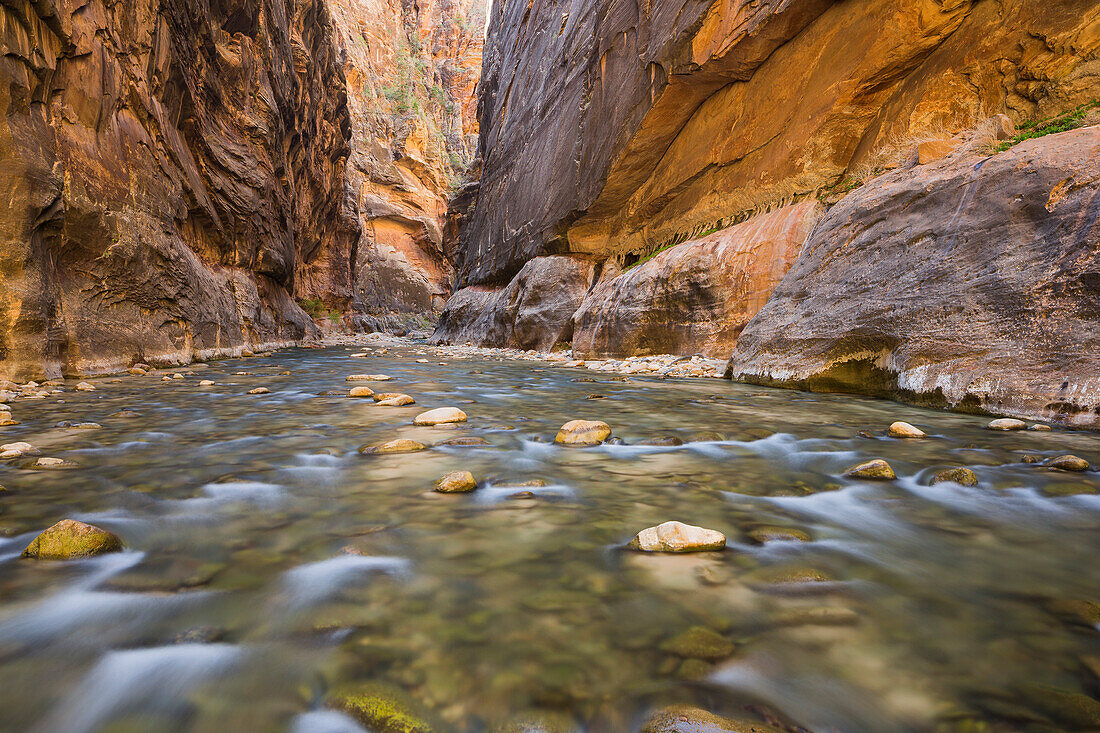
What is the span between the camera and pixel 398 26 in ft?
163

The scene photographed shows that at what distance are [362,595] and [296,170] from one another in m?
19.9

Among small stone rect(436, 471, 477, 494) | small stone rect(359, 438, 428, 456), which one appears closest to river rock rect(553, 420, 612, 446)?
small stone rect(359, 438, 428, 456)

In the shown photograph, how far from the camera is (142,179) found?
717cm

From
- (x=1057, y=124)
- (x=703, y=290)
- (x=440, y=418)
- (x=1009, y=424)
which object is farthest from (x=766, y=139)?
(x=440, y=418)

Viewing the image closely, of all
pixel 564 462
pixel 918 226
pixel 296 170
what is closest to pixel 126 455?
pixel 564 462

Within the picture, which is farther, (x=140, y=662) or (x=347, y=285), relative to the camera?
(x=347, y=285)

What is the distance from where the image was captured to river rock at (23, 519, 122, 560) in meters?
1.36

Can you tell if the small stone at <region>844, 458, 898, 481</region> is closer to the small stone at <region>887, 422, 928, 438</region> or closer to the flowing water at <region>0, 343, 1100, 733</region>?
the flowing water at <region>0, 343, 1100, 733</region>

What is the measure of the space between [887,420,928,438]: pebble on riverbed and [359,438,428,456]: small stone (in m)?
2.70

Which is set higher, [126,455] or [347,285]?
[347,285]

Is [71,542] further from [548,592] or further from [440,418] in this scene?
[440,418]

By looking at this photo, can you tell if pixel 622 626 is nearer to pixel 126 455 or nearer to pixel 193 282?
pixel 126 455

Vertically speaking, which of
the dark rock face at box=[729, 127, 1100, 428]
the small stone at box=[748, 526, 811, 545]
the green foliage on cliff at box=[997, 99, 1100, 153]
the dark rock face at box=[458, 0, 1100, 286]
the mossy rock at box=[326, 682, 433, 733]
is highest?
the dark rock face at box=[458, 0, 1100, 286]

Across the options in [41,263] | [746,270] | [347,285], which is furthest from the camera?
[347,285]
